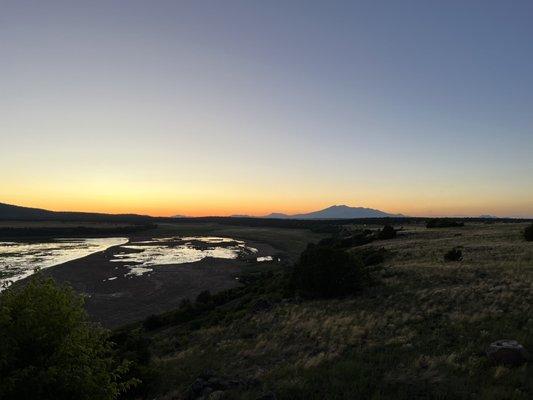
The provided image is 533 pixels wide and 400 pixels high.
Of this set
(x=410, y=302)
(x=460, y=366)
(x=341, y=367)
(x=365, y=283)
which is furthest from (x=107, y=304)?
(x=460, y=366)

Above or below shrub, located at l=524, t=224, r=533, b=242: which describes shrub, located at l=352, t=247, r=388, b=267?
below

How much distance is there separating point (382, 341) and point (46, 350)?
38.1 ft

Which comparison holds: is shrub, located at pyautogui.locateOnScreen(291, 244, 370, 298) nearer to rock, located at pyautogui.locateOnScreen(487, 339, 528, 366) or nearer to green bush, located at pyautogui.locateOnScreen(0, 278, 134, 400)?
rock, located at pyautogui.locateOnScreen(487, 339, 528, 366)

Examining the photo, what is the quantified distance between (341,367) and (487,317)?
25.0 ft

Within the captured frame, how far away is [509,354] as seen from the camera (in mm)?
12672

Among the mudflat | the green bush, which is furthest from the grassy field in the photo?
the mudflat

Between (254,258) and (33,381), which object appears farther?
(254,258)

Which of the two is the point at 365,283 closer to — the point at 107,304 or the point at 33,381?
the point at 33,381

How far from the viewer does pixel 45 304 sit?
986 centimetres

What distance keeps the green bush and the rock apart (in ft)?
34.1

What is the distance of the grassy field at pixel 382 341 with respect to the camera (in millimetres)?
12102

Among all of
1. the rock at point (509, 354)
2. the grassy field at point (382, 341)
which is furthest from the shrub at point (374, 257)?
the rock at point (509, 354)

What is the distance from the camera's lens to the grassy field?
1210cm

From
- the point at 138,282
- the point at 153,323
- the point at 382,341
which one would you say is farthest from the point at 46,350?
the point at 138,282
